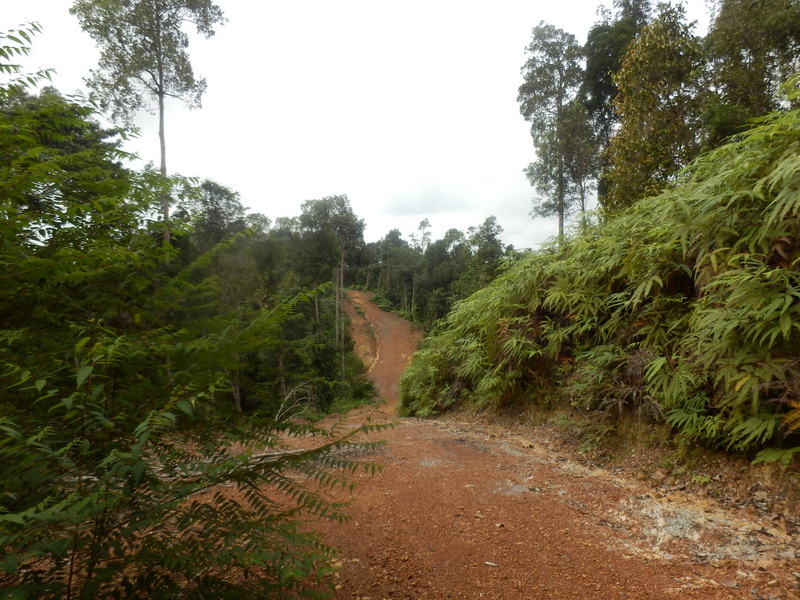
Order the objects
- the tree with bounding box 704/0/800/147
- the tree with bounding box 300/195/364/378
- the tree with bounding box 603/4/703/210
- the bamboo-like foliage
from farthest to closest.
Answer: the tree with bounding box 300/195/364/378 → the tree with bounding box 603/4/703/210 → the tree with bounding box 704/0/800/147 → the bamboo-like foliage

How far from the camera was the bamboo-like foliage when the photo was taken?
3.09 m

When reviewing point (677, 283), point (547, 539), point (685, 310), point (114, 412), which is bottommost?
point (547, 539)

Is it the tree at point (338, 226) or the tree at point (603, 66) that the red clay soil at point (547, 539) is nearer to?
the tree at point (603, 66)

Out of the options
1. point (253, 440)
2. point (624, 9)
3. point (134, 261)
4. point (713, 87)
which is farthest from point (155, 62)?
point (624, 9)

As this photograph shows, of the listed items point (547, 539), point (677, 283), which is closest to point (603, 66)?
point (677, 283)

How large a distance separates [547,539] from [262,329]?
247 cm

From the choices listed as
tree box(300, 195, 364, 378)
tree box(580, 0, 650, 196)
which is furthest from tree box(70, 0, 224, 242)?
tree box(580, 0, 650, 196)

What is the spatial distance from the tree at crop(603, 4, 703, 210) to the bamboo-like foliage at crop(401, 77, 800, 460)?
8.31 ft

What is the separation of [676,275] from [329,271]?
15.9 meters

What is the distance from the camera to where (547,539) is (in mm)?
2727

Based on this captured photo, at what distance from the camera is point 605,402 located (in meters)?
4.55

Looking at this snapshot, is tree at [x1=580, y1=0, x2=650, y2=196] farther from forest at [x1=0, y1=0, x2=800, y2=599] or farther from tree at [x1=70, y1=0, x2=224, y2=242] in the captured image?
tree at [x1=70, y1=0, x2=224, y2=242]

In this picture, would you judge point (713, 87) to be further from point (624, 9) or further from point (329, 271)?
point (329, 271)

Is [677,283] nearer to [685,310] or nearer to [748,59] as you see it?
[685,310]
